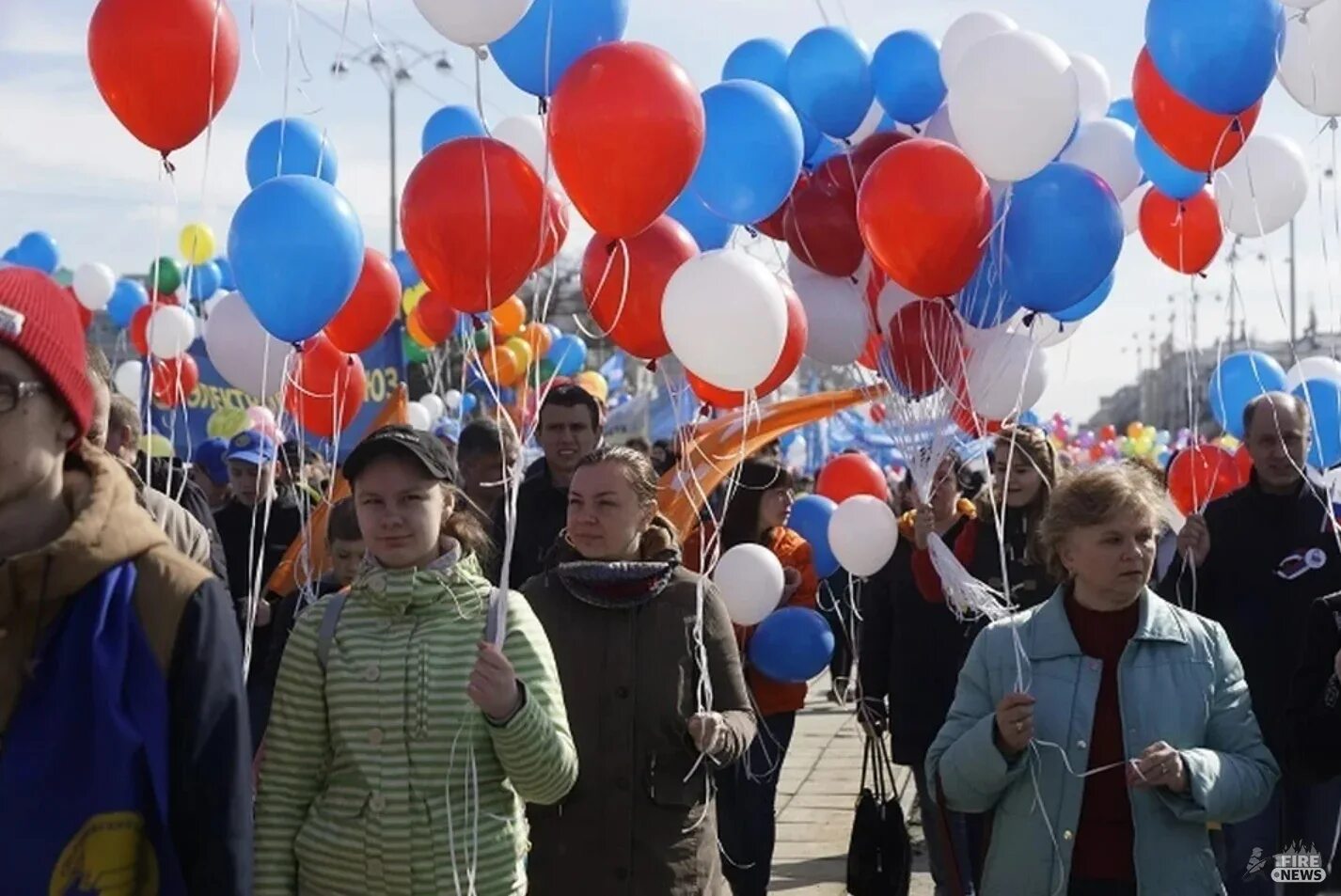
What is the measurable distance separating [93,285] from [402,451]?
484 inches

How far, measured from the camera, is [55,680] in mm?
2111

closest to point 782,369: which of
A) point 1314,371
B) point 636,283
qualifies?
point 636,283

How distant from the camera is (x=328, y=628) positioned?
3172 mm

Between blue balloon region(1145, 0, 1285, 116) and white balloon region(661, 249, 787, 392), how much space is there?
1.58 m

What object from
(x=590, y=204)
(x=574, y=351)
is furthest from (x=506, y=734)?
(x=574, y=351)

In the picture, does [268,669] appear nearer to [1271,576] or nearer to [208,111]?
[208,111]

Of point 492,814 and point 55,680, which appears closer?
point 55,680

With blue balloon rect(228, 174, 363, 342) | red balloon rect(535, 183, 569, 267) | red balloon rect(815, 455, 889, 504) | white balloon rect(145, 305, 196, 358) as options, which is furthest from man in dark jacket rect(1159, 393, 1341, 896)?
white balloon rect(145, 305, 196, 358)

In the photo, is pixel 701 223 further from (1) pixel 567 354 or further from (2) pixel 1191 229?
(1) pixel 567 354

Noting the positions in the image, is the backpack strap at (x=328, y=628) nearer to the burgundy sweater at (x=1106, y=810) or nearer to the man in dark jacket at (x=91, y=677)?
the man in dark jacket at (x=91, y=677)

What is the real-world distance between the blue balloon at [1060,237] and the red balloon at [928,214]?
5.0 inches

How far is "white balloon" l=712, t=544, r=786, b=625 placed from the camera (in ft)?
19.8

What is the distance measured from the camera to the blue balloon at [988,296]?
5965 millimetres

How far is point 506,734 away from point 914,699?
3.41m
